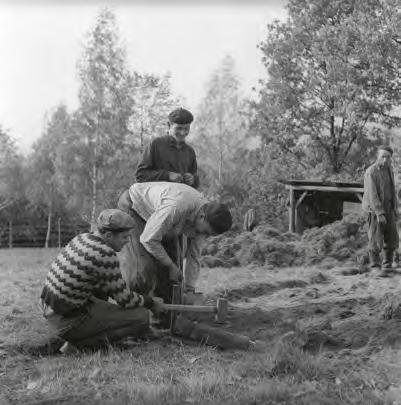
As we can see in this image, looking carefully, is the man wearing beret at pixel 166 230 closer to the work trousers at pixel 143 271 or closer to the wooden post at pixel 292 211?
the work trousers at pixel 143 271

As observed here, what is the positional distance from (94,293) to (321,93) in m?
23.0

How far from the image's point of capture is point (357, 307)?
5371 millimetres

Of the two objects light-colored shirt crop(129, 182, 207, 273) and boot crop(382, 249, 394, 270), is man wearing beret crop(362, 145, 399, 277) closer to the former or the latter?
boot crop(382, 249, 394, 270)

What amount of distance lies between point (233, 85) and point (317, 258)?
26.8m

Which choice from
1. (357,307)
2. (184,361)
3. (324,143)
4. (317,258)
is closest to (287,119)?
(324,143)

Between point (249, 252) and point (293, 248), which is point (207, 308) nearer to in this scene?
point (249, 252)

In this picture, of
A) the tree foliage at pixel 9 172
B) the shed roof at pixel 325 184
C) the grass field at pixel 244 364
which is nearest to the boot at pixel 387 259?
the grass field at pixel 244 364

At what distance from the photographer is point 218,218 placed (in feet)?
13.7

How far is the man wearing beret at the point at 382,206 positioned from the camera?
24.6ft

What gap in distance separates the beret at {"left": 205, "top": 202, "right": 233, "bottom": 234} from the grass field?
0.89 meters

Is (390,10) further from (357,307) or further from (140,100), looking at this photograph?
(357,307)

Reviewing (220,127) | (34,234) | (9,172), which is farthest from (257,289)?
(9,172)

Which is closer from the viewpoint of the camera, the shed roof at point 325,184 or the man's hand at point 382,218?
the man's hand at point 382,218

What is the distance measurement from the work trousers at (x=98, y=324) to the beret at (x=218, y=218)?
84cm
